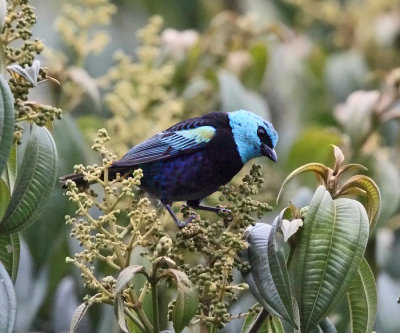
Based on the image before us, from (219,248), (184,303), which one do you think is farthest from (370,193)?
(184,303)

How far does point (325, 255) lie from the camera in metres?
2.21

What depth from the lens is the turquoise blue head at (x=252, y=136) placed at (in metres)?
2.95

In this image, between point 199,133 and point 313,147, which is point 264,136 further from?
point 313,147

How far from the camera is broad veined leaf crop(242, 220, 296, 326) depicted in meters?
2.18

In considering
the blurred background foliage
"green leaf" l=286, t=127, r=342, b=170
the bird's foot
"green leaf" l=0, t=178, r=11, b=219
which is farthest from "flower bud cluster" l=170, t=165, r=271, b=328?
"green leaf" l=286, t=127, r=342, b=170

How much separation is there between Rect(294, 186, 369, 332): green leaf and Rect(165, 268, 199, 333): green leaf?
235 mm

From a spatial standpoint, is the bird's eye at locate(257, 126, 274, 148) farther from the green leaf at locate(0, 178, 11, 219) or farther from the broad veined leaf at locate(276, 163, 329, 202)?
the green leaf at locate(0, 178, 11, 219)

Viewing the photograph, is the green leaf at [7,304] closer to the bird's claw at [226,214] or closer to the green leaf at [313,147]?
the bird's claw at [226,214]

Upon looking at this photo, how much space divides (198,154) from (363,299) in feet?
2.62

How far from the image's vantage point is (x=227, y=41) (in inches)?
193

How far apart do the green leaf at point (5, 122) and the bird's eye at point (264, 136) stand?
41.4 inches

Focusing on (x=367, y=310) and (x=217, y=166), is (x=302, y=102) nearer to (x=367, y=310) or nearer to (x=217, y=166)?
(x=217, y=166)

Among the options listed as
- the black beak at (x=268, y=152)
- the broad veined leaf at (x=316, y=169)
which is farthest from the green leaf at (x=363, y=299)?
the black beak at (x=268, y=152)

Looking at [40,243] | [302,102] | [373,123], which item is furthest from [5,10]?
[302,102]
